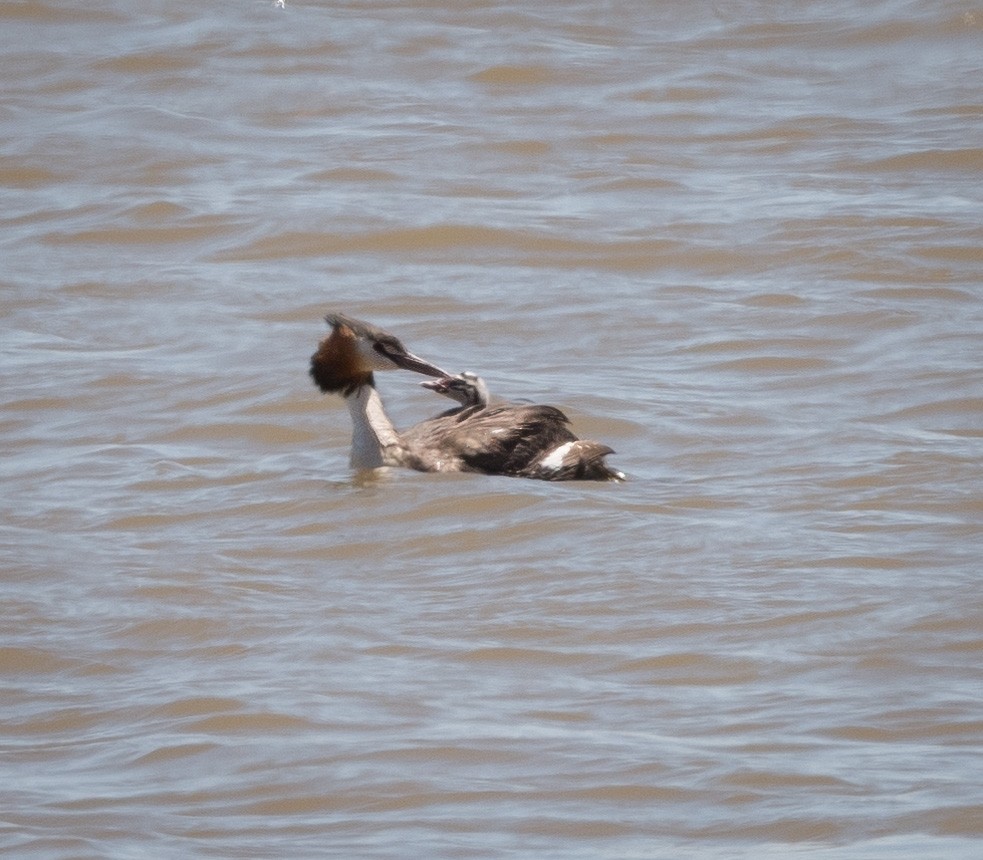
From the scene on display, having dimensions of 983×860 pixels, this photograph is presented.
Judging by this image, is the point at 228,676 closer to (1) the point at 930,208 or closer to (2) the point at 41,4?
(1) the point at 930,208

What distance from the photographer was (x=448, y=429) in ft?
32.2

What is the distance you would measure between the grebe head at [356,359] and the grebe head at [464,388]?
0.24 ft

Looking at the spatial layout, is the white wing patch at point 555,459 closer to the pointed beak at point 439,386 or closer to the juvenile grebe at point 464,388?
the juvenile grebe at point 464,388

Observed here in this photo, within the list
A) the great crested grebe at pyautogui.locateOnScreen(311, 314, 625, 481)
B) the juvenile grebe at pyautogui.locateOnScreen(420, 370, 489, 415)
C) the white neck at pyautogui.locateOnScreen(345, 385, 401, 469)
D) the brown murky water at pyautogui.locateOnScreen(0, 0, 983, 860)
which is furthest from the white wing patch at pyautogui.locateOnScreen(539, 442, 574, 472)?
the white neck at pyautogui.locateOnScreen(345, 385, 401, 469)

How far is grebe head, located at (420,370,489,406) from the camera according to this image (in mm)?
9914

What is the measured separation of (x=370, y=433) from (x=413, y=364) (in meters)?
0.44

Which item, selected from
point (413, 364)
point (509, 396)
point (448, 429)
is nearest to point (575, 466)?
point (448, 429)

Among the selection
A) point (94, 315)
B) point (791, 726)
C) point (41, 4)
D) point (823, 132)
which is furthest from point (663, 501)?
point (41, 4)

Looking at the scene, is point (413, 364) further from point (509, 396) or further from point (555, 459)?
point (555, 459)

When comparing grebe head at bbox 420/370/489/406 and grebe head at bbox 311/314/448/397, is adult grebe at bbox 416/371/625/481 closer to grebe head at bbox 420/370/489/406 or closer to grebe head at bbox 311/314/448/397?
grebe head at bbox 420/370/489/406

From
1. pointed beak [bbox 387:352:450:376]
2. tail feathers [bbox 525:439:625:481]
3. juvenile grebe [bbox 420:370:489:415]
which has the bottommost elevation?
tail feathers [bbox 525:439:625:481]

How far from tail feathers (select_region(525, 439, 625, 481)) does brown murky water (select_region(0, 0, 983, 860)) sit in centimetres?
21

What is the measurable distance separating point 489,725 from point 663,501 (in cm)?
259

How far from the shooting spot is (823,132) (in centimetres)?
1465
